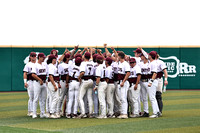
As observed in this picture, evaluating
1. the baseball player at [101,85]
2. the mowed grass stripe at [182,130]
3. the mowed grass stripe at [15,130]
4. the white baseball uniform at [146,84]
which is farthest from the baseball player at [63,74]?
the mowed grass stripe at [182,130]

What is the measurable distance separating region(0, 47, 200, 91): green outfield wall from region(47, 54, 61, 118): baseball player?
1301 cm

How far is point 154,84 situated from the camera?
1282cm

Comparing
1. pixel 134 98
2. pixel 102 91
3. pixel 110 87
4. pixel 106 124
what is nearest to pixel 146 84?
pixel 134 98

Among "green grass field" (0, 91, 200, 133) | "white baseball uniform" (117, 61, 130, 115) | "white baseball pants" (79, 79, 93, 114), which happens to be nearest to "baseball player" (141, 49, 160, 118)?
"green grass field" (0, 91, 200, 133)

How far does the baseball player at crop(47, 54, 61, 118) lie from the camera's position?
12.6m

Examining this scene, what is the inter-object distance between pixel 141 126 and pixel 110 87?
90.3 inches

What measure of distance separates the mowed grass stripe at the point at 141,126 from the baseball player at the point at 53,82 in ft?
7.57

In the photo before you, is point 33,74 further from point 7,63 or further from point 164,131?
point 7,63

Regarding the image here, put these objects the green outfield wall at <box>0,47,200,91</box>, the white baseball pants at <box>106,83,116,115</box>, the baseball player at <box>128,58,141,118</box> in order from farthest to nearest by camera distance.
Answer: the green outfield wall at <box>0,47,200,91</box>, the baseball player at <box>128,58,141,118</box>, the white baseball pants at <box>106,83,116,115</box>

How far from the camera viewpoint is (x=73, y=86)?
12.9 metres

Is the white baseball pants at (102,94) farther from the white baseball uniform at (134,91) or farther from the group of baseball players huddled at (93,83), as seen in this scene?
the white baseball uniform at (134,91)

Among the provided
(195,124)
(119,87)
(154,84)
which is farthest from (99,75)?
(195,124)

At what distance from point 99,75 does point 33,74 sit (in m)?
1.90

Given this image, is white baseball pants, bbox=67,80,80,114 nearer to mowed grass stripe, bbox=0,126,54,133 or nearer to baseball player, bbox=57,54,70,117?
baseball player, bbox=57,54,70,117
